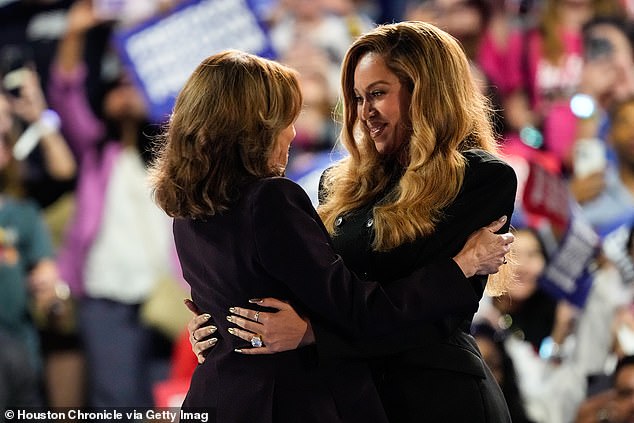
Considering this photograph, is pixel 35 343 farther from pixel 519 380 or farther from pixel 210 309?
pixel 210 309

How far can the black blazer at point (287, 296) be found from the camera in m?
2.25

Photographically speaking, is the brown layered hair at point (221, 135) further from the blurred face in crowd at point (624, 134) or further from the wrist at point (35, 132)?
the wrist at point (35, 132)

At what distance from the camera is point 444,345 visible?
2479 mm

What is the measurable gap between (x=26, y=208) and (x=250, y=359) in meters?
4.25

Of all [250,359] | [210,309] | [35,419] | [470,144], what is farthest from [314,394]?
[35,419]

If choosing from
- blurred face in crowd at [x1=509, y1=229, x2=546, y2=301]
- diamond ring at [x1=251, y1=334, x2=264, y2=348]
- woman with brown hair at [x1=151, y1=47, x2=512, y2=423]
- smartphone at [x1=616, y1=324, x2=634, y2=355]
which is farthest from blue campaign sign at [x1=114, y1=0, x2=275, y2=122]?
diamond ring at [x1=251, y1=334, x2=264, y2=348]

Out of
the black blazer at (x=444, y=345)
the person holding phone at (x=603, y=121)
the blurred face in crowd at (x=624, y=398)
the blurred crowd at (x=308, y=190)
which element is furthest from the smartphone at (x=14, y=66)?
the black blazer at (x=444, y=345)

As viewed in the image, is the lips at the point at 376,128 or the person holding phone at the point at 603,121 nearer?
the lips at the point at 376,128

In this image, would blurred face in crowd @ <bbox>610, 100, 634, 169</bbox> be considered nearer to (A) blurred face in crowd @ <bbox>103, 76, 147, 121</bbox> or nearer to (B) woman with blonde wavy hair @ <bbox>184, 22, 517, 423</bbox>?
(A) blurred face in crowd @ <bbox>103, 76, 147, 121</bbox>

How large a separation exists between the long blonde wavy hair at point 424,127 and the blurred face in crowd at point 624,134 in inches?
128

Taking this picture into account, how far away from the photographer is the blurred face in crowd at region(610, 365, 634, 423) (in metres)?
5.05

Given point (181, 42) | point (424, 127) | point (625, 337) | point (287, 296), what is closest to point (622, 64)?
point (625, 337)

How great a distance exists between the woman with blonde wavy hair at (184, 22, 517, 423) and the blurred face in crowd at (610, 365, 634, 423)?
2744mm

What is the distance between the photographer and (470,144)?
103 inches
